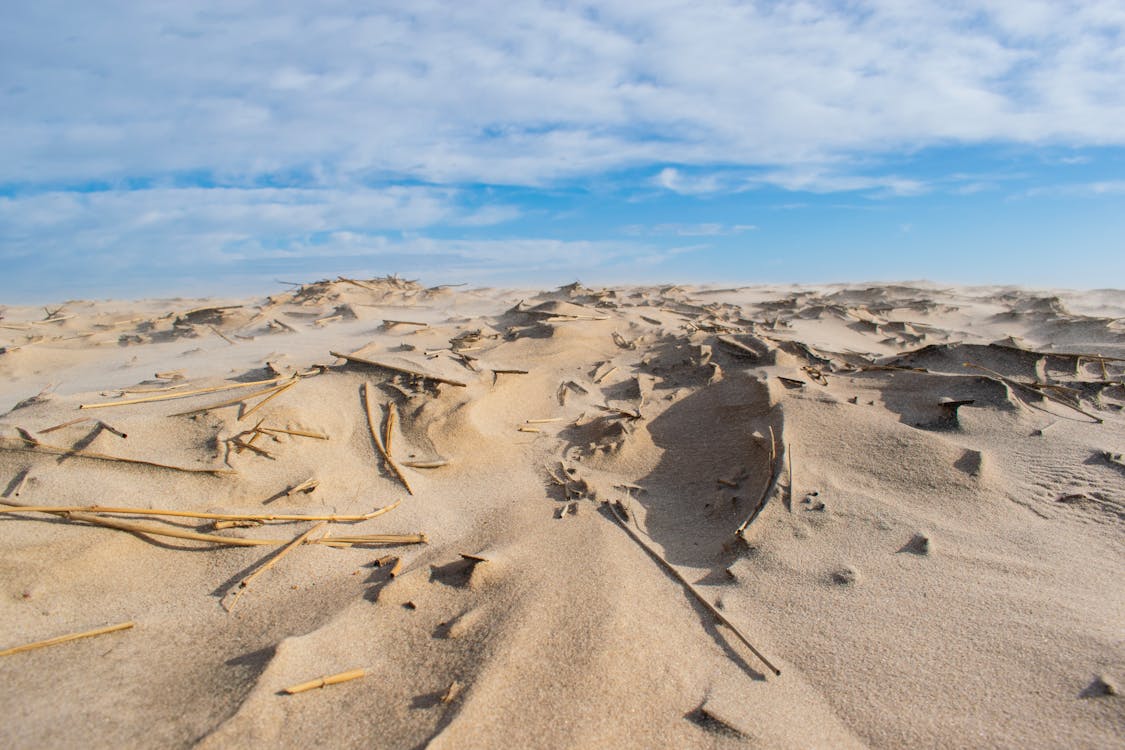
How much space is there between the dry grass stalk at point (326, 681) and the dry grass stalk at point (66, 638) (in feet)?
2.17

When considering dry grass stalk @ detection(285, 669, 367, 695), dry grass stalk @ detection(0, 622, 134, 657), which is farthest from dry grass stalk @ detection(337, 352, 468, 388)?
dry grass stalk @ detection(285, 669, 367, 695)

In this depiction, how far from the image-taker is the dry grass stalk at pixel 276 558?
6.51 ft

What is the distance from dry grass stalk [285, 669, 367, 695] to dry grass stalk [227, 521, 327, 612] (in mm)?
538

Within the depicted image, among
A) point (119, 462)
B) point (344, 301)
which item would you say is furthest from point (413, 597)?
point (344, 301)

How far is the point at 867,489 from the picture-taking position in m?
2.52

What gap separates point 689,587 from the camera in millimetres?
1995

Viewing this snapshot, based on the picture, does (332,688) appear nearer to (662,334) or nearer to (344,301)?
(662,334)

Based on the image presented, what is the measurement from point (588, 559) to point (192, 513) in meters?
1.47

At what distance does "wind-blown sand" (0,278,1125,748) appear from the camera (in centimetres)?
149

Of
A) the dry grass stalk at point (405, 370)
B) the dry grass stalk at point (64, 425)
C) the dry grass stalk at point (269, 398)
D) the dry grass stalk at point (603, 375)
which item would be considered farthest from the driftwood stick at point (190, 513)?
the dry grass stalk at point (603, 375)

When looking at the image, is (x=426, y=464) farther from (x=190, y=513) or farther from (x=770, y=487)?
(x=770, y=487)

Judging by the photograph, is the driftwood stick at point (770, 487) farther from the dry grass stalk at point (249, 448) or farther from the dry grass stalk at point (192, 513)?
the dry grass stalk at point (249, 448)

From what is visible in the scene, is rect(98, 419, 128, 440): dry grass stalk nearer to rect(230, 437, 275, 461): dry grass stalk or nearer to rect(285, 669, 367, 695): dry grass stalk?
rect(230, 437, 275, 461): dry grass stalk

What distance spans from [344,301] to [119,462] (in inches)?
206
